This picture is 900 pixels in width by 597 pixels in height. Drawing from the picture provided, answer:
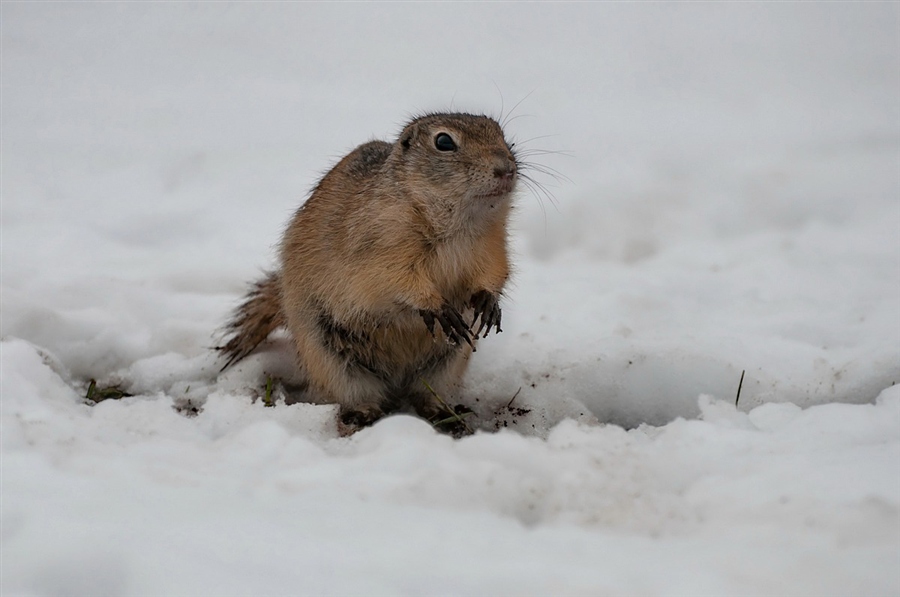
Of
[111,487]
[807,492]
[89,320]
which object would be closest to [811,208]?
[807,492]

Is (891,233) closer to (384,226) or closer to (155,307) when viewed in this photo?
(384,226)

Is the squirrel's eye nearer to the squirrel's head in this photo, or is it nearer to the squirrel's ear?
the squirrel's head

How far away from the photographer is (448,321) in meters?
3.97

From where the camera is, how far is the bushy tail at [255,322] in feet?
15.9

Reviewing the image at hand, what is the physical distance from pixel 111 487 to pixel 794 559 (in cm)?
215

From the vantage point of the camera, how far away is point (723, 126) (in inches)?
335

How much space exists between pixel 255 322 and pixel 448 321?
4.77 feet

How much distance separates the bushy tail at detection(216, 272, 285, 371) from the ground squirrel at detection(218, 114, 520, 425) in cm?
33

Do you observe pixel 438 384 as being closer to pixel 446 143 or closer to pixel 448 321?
pixel 448 321

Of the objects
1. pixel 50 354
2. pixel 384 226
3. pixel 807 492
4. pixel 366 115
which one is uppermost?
pixel 366 115

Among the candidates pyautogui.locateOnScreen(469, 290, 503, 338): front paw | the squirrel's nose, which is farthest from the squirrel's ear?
pyautogui.locateOnScreen(469, 290, 503, 338): front paw

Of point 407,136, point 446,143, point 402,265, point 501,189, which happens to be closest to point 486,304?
point 402,265

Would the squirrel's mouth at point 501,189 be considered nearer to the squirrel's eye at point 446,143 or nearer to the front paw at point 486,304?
the squirrel's eye at point 446,143

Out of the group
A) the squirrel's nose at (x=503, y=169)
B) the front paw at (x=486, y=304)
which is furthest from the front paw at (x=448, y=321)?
the squirrel's nose at (x=503, y=169)
